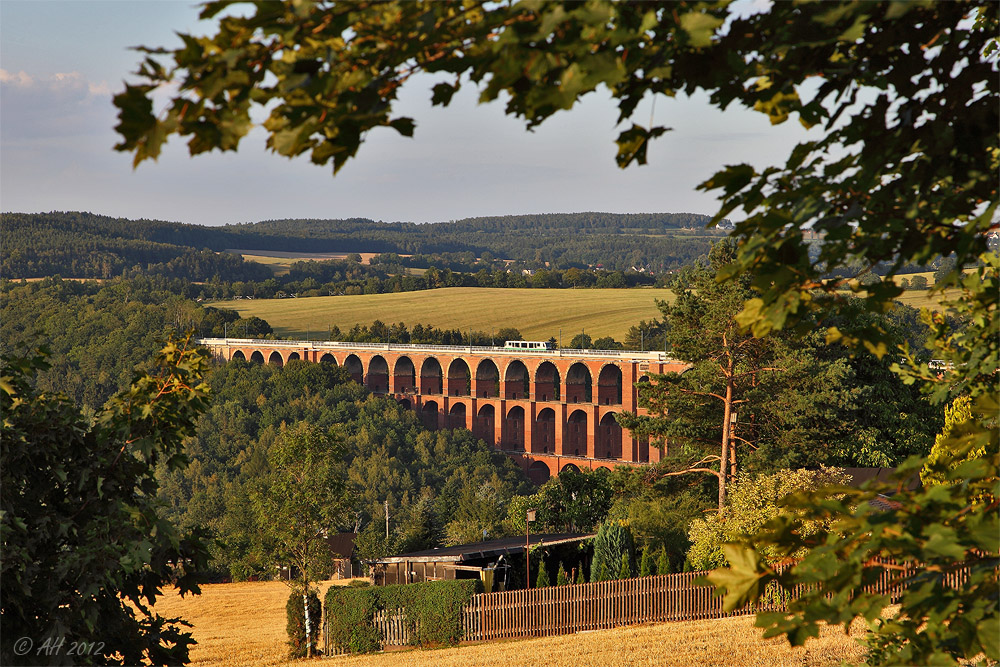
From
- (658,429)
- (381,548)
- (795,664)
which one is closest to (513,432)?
(381,548)

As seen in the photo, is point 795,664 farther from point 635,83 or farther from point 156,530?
point 635,83

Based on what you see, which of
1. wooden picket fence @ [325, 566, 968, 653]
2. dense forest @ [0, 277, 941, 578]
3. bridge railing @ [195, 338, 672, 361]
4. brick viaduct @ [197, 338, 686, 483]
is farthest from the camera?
brick viaduct @ [197, 338, 686, 483]

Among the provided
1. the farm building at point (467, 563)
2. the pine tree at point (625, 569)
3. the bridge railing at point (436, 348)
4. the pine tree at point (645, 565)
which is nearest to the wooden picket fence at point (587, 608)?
the pine tree at point (625, 569)

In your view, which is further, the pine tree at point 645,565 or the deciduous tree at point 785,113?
the pine tree at point 645,565

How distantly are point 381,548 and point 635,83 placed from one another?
1796 inches

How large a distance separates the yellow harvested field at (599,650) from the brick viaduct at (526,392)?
58.7 meters

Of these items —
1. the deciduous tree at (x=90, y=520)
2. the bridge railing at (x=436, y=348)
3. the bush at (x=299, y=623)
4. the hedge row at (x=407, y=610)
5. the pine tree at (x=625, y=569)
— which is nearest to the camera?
the deciduous tree at (x=90, y=520)


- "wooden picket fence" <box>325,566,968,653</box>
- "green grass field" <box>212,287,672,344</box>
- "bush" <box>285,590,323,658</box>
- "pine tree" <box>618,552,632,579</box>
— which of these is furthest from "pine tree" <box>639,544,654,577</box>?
"green grass field" <box>212,287,672,344</box>

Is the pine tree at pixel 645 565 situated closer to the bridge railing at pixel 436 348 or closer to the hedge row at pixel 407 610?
the hedge row at pixel 407 610

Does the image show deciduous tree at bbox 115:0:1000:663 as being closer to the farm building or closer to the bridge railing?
the farm building

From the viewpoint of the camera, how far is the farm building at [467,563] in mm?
30609

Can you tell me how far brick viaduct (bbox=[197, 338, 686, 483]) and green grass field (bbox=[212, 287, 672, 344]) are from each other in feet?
69.9

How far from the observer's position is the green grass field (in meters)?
128

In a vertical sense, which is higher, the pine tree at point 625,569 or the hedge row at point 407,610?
the pine tree at point 625,569
